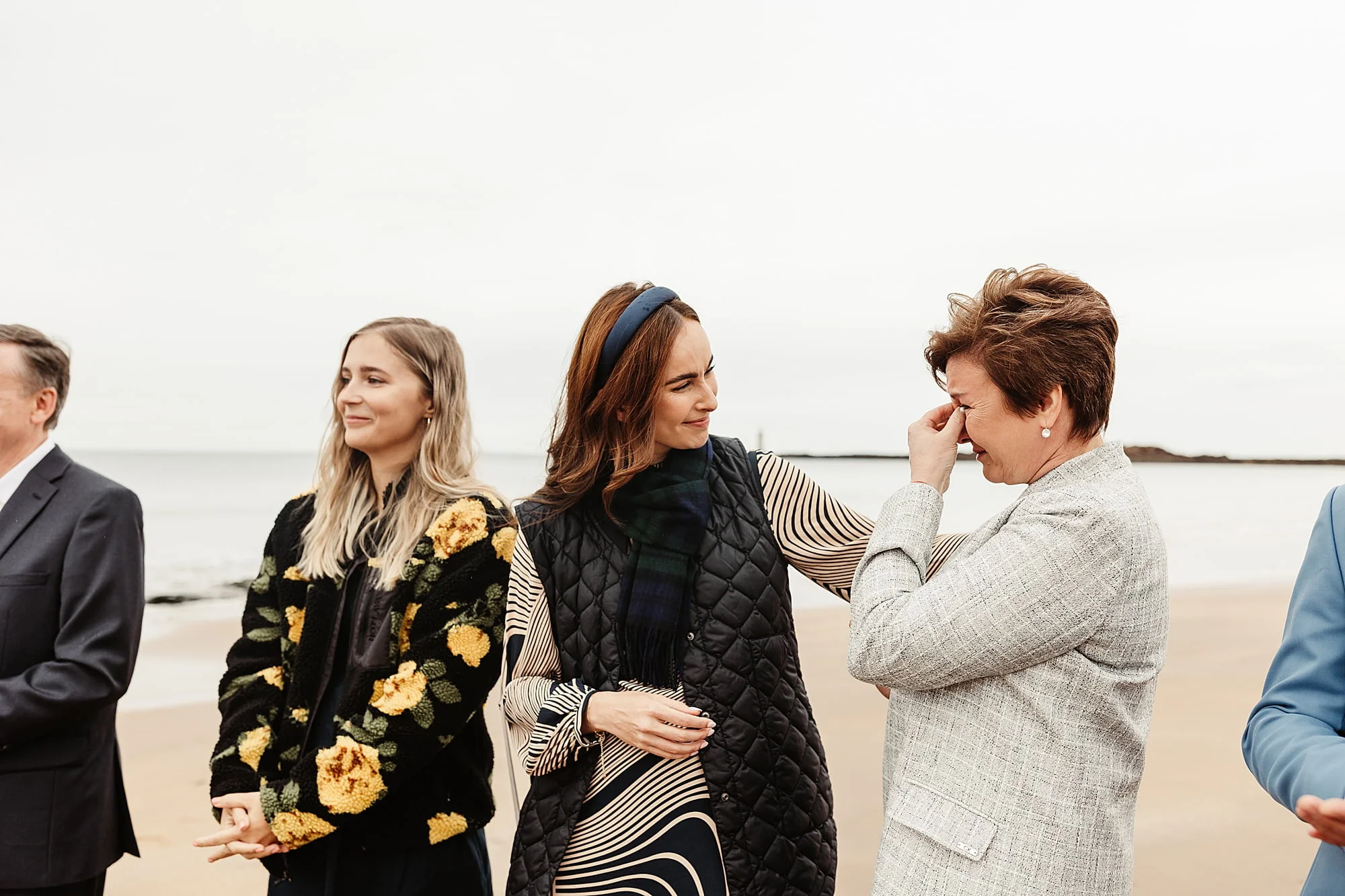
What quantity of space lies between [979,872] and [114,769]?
2532mm

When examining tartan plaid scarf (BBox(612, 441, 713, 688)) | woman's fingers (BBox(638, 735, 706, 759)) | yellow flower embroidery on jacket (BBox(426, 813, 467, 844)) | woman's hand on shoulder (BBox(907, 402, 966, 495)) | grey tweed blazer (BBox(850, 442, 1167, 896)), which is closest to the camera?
grey tweed blazer (BBox(850, 442, 1167, 896))

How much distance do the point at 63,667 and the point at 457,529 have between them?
116 cm

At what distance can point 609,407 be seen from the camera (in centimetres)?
218

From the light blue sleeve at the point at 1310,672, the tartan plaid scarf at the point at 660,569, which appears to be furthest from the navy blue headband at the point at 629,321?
the light blue sleeve at the point at 1310,672

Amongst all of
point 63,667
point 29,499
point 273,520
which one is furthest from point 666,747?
point 273,520

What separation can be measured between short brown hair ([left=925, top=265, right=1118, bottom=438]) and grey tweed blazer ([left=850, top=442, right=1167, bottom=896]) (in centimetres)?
11

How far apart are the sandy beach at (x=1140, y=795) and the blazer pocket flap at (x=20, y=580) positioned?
2546mm

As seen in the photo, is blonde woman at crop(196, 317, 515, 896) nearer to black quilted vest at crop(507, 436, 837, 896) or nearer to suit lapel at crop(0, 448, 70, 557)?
black quilted vest at crop(507, 436, 837, 896)

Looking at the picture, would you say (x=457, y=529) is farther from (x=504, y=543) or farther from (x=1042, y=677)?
(x=1042, y=677)

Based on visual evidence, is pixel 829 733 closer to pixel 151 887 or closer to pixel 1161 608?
pixel 151 887

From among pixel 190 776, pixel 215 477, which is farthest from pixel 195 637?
pixel 215 477

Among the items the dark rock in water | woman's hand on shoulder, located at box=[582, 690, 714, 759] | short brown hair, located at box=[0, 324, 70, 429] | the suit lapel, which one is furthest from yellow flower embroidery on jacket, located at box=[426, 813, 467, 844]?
the dark rock in water

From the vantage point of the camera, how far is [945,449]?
70.7 inches

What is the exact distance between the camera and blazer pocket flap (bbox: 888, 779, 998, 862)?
1598 mm
